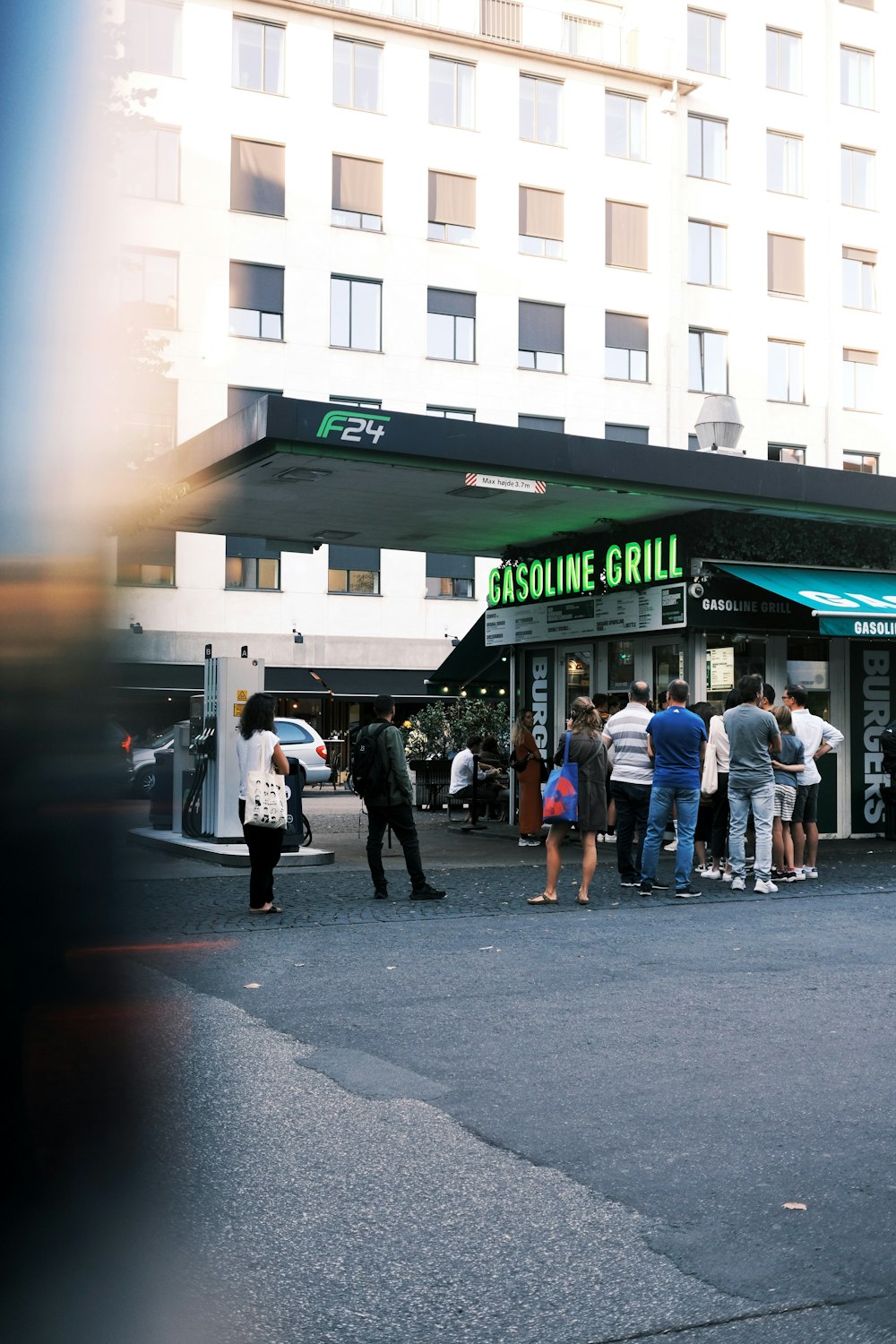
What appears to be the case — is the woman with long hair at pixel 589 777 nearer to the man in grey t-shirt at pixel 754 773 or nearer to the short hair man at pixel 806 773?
the man in grey t-shirt at pixel 754 773

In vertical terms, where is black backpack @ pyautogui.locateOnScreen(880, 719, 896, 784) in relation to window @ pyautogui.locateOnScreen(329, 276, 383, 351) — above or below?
below

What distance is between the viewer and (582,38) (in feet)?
129

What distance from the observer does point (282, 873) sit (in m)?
13.1

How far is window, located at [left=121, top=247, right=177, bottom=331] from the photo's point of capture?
3.74 feet

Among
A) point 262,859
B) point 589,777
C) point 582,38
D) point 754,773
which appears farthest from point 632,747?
point 582,38

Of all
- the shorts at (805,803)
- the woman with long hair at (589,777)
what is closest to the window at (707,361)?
the shorts at (805,803)

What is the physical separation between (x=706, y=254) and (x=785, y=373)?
398 centimetres

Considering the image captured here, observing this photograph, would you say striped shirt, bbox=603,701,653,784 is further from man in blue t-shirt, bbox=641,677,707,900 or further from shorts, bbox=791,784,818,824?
shorts, bbox=791,784,818,824

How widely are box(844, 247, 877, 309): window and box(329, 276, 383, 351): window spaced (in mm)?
14659

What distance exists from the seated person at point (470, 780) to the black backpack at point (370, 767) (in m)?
7.42

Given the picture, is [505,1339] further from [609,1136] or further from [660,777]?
[660,777]

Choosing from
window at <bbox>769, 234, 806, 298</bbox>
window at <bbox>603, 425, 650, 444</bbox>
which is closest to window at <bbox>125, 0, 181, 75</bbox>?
window at <bbox>603, 425, 650, 444</bbox>

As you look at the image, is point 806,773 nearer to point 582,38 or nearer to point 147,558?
point 147,558

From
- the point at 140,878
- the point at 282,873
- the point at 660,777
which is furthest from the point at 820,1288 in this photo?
the point at 282,873
